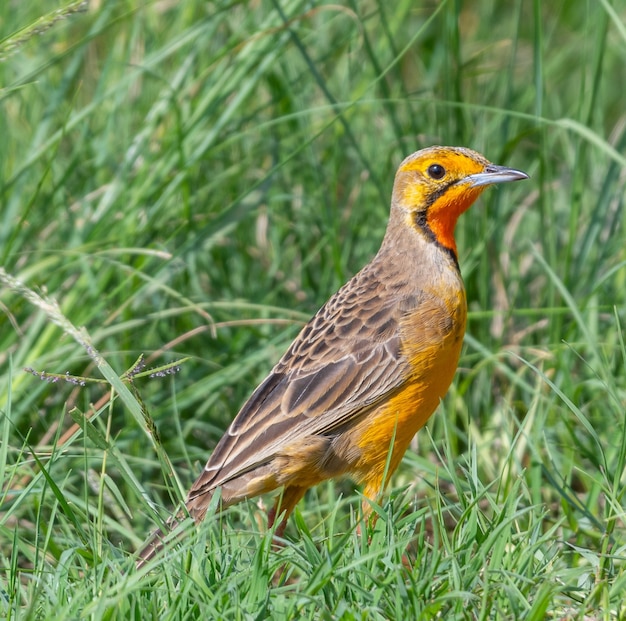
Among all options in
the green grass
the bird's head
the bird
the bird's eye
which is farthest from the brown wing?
the bird's eye

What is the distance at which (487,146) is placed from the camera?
20.7 ft

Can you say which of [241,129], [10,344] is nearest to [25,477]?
[10,344]

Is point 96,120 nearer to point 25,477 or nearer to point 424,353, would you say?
point 25,477

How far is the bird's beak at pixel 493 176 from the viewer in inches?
183

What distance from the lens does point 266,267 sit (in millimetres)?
6305

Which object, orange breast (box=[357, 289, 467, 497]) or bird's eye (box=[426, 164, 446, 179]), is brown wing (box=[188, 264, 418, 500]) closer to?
orange breast (box=[357, 289, 467, 497])

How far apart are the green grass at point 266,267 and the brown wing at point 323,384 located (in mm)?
224

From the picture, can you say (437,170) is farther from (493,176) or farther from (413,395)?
(413,395)

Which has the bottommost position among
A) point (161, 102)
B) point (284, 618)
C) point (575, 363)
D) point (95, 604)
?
point (575, 363)

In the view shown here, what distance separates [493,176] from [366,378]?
3.49 ft

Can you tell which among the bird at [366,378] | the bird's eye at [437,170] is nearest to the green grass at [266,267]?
the bird at [366,378]

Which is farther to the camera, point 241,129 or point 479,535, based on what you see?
point 241,129

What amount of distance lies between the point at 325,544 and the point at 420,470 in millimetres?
1868

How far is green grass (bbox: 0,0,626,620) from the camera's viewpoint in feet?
13.4
